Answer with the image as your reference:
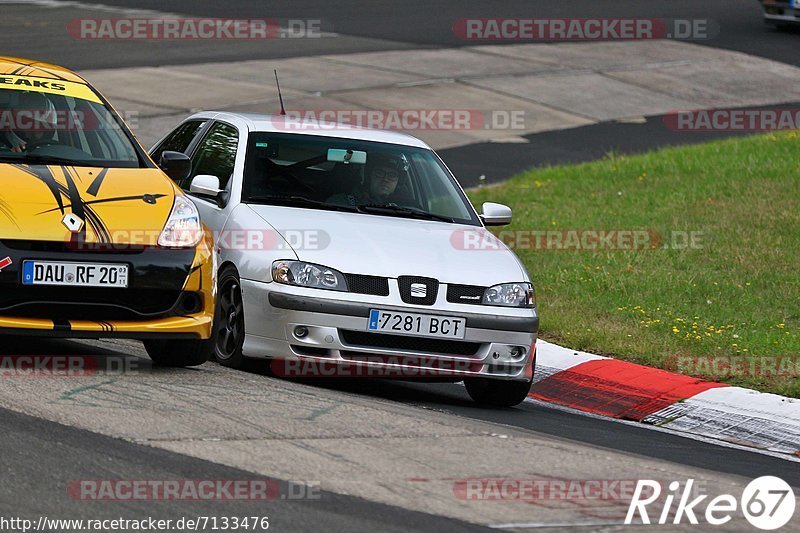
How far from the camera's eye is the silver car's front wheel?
8531mm

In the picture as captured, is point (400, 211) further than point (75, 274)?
Yes

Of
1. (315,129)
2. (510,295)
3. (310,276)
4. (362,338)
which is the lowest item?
(362,338)

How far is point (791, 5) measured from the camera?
3088 cm

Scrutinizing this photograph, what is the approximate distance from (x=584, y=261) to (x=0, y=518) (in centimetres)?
837

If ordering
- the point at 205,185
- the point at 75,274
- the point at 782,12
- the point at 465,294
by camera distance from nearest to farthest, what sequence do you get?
1. the point at 75,274
2. the point at 465,294
3. the point at 205,185
4. the point at 782,12

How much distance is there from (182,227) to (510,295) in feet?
6.52

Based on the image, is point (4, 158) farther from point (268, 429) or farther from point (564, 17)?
point (564, 17)

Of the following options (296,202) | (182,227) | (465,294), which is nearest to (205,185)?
(296,202)

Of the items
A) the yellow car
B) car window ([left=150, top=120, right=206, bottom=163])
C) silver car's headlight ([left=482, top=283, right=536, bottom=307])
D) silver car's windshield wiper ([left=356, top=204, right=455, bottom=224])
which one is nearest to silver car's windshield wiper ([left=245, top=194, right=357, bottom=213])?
silver car's windshield wiper ([left=356, top=204, right=455, bottom=224])

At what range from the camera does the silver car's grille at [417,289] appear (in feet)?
27.0

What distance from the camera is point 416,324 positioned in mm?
8227

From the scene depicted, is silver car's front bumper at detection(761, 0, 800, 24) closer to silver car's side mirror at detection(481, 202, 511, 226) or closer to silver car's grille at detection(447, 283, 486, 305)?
silver car's side mirror at detection(481, 202, 511, 226)

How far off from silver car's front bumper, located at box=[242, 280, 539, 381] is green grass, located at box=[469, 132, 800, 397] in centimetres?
191

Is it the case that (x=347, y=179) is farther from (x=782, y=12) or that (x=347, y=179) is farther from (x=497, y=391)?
(x=782, y=12)
